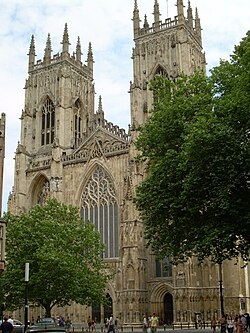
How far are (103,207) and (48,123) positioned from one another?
46.3 feet

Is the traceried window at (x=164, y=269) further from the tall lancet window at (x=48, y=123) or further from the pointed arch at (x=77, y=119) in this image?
the tall lancet window at (x=48, y=123)

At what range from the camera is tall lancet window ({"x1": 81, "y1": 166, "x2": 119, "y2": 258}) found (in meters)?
49.2

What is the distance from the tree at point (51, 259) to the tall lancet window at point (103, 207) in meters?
12.7

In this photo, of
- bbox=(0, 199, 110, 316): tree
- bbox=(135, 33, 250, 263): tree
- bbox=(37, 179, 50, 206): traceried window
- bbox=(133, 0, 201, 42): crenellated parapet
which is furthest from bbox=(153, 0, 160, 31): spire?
bbox=(135, 33, 250, 263): tree

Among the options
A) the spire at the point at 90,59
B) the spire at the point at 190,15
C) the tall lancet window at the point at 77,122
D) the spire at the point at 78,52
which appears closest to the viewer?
the spire at the point at 190,15

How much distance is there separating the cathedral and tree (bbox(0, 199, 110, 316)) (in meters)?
9.59

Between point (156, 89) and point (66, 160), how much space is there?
94.8 ft

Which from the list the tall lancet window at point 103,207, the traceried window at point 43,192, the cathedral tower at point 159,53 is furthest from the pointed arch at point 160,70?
the traceried window at point 43,192

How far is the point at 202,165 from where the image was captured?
66.6ft

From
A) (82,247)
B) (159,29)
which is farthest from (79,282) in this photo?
(159,29)

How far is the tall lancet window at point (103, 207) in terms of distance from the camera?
49.2 metres

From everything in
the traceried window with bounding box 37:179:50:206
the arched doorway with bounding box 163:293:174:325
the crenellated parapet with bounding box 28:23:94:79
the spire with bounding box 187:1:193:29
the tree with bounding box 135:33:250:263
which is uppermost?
the spire with bounding box 187:1:193:29

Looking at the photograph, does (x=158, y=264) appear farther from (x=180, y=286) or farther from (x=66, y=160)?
(x=66, y=160)

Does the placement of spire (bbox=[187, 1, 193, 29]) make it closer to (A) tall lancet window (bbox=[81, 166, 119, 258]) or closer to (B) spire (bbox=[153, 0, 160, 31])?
(B) spire (bbox=[153, 0, 160, 31])
